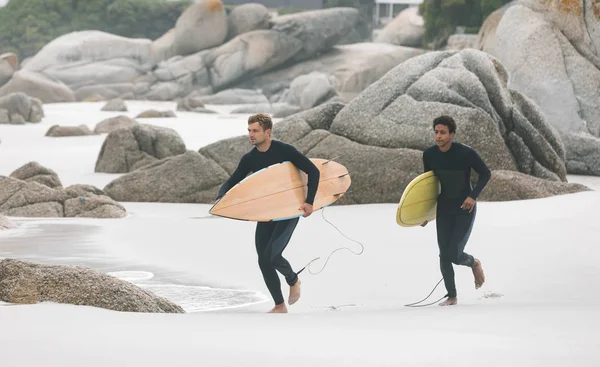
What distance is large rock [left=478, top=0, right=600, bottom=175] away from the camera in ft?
59.4

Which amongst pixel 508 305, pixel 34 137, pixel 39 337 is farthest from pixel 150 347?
pixel 34 137

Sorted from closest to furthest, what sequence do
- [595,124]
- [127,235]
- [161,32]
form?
[127,235] < [595,124] < [161,32]

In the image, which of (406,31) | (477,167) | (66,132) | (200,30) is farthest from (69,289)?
(406,31)

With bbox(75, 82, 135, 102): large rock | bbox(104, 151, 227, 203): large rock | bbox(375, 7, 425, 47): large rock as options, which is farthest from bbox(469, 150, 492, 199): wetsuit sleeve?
bbox(375, 7, 425, 47): large rock

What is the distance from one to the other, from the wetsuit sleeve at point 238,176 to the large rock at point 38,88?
113ft

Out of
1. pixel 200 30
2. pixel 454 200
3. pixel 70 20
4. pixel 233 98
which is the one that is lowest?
pixel 233 98

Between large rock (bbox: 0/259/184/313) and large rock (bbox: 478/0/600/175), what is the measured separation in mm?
12674

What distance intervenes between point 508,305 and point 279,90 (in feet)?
136

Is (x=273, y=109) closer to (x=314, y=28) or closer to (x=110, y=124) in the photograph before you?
(x=110, y=124)

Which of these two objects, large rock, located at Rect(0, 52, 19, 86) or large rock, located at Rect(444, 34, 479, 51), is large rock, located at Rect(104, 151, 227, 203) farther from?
large rock, located at Rect(444, 34, 479, 51)

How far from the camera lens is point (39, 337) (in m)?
5.19

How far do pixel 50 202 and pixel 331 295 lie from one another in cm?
573

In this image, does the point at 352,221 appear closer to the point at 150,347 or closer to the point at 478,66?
the point at 478,66

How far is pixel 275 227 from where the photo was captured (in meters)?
7.16
